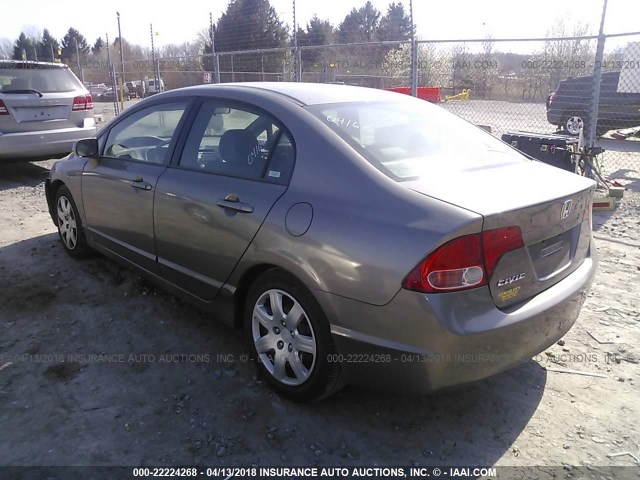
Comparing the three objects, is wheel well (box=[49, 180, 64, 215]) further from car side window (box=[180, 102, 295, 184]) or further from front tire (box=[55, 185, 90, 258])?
car side window (box=[180, 102, 295, 184])

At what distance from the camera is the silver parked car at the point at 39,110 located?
24.8ft

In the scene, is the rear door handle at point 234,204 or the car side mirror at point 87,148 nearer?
the rear door handle at point 234,204

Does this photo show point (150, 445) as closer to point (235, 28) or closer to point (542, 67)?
point (542, 67)

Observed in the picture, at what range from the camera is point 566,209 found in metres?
2.62

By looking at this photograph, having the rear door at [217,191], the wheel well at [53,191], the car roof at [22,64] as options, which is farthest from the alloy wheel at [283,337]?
the car roof at [22,64]

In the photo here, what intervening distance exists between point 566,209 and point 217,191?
1879mm

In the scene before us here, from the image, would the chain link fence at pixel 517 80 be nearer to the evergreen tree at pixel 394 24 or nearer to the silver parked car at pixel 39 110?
the silver parked car at pixel 39 110

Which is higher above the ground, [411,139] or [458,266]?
[411,139]

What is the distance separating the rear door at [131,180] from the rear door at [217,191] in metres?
0.19

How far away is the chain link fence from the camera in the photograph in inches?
393

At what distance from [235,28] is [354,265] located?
95.4 ft

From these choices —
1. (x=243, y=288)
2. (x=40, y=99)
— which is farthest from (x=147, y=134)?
(x=40, y=99)

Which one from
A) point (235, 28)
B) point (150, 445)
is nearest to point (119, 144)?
point (150, 445)

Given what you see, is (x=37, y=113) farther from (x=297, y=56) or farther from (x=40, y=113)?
(x=297, y=56)
